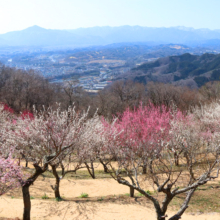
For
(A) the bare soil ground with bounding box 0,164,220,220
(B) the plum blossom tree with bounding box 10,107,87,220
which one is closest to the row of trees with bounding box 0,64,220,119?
(B) the plum blossom tree with bounding box 10,107,87,220

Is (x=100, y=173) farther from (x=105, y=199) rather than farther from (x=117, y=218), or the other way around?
(x=117, y=218)

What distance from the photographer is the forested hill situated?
10126 cm

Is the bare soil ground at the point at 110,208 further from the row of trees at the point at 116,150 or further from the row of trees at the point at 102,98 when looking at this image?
the row of trees at the point at 102,98

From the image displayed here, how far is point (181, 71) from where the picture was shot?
404 feet

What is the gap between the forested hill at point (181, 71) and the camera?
101m

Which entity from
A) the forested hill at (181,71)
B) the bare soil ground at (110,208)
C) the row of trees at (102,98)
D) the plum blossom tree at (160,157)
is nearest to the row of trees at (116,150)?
the plum blossom tree at (160,157)

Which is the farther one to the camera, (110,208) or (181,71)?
(181,71)

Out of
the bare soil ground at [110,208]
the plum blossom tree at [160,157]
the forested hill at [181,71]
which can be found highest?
the forested hill at [181,71]

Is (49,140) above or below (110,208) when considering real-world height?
above

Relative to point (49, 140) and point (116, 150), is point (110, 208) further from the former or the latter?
point (49, 140)

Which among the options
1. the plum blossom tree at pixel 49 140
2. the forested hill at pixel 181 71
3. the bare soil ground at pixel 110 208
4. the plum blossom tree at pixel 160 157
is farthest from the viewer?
the forested hill at pixel 181 71

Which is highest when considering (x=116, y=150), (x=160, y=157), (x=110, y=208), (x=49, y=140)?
(x=49, y=140)

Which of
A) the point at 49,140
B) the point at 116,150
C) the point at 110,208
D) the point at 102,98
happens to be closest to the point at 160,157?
the point at 116,150

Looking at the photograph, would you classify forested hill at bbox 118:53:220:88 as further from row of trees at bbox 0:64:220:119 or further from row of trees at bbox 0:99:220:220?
row of trees at bbox 0:99:220:220
